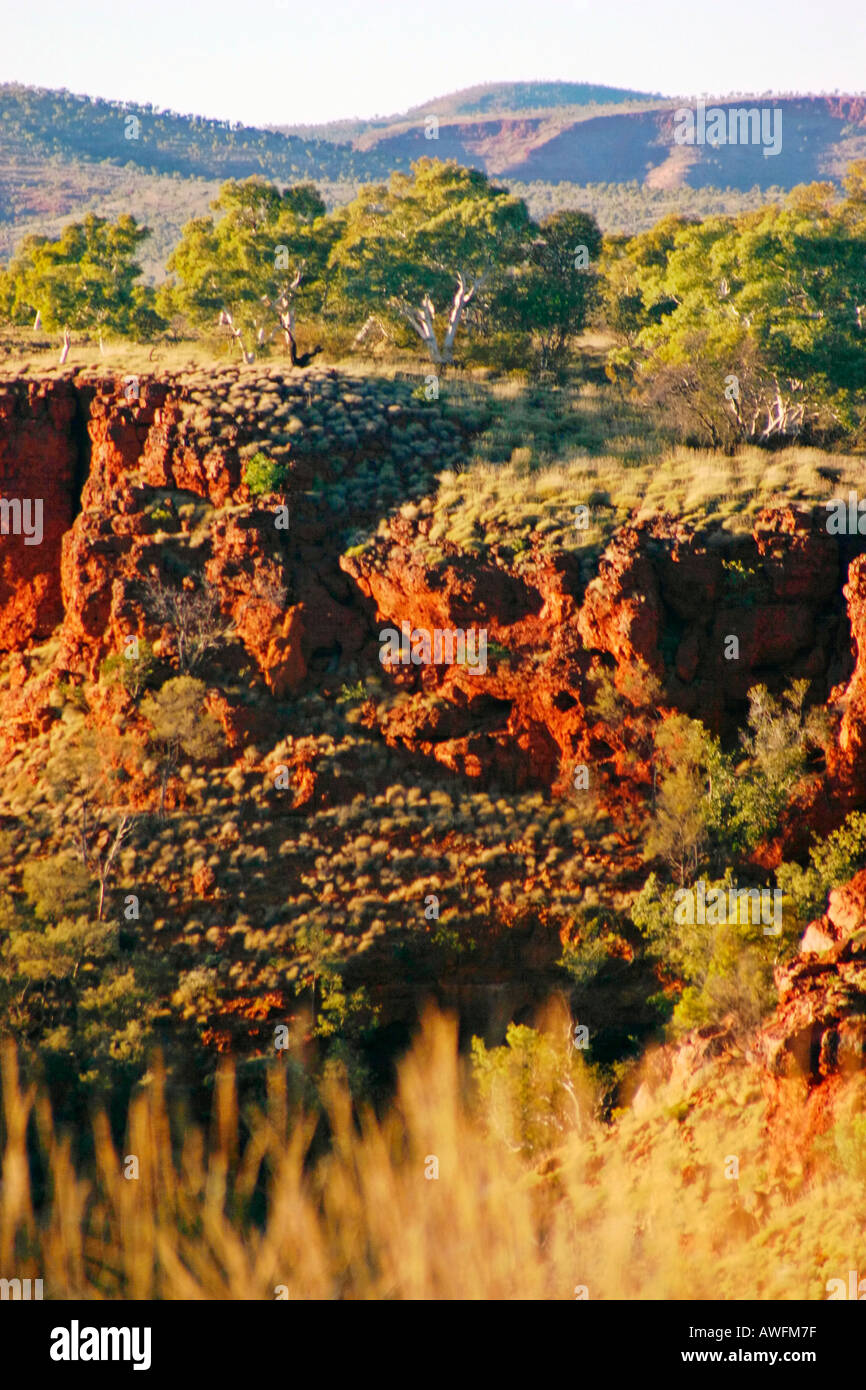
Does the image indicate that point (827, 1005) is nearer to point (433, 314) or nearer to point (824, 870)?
point (824, 870)

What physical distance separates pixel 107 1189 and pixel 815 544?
20726mm

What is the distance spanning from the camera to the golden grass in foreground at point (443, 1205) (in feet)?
45.4

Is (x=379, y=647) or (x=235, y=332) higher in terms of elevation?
(x=235, y=332)

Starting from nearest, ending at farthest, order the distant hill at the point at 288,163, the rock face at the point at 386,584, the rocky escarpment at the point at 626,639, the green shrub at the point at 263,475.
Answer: the rocky escarpment at the point at 626,639, the rock face at the point at 386,584, the green shrub at the point at 263,475, the distant hill at the point at 288,163

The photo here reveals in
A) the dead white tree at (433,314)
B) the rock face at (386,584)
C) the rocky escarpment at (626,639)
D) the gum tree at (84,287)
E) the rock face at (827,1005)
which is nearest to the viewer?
the rock face at (827,1005)

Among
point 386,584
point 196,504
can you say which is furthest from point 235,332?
point 386,584

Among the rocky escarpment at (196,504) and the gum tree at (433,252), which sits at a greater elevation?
the gum tree at (433,252)

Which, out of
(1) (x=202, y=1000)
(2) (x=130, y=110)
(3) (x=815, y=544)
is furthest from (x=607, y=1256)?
(2) (x=130, y=110)

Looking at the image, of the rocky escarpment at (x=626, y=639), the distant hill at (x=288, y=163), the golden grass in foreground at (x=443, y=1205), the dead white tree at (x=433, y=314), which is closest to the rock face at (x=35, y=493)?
the rocky escarpment at (x=626, y=639)

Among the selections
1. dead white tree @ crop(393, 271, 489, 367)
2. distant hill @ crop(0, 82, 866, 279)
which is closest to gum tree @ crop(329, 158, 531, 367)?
dead white tree @ crop(393, 271, 489, 367)

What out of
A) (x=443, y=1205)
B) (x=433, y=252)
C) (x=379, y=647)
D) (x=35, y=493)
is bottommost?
(x=443, y=1205)

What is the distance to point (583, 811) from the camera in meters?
25.9

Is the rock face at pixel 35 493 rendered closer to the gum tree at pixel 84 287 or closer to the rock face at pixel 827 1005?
the gum tree at pixel 84 287

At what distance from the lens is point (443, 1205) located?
54.3ft
